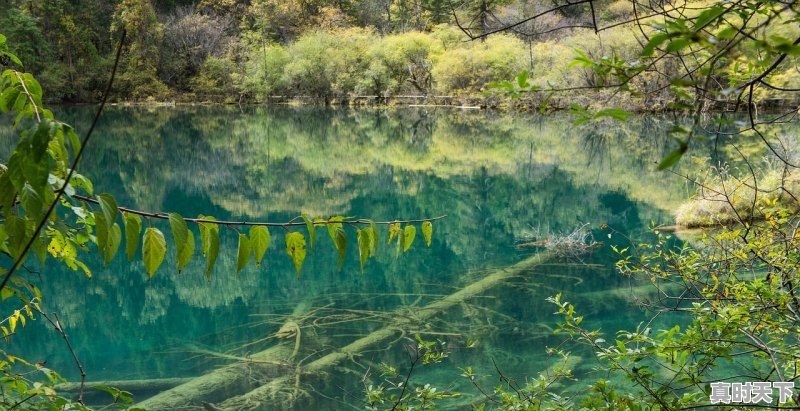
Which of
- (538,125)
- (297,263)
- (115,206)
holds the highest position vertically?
(115,206)

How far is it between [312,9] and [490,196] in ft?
146

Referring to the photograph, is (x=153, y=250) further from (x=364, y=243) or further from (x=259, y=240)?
(x=364, y=243)

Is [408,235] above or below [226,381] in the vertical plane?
above

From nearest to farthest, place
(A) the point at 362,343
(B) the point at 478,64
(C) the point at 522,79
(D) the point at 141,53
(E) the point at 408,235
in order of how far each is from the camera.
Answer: (C) the point at 522,79 → (E) the point at 408,235 → (A) the point at 362,343 → (B) the point at 478,64 → (D) the point at 141,53

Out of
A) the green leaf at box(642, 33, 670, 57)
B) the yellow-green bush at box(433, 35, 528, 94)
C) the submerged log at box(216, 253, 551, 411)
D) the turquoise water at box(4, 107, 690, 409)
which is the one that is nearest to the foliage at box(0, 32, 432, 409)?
the green leaf at box(642, 33, 670, 57)

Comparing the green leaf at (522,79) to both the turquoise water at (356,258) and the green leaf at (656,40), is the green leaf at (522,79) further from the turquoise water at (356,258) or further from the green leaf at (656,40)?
the turquoise water at (356,258)

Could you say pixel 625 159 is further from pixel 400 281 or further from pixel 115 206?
pixel 115 206

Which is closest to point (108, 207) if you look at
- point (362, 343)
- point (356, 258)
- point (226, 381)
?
point (226, 381)

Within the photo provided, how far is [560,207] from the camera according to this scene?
12695 mm

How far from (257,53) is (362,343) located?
43.6 metres

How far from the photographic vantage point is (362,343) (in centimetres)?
615

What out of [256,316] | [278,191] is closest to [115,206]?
[256,316]

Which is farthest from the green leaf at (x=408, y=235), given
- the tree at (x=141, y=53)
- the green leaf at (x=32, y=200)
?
the tree at (x=141, y=53)

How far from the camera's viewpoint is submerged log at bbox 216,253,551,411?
5.01m
